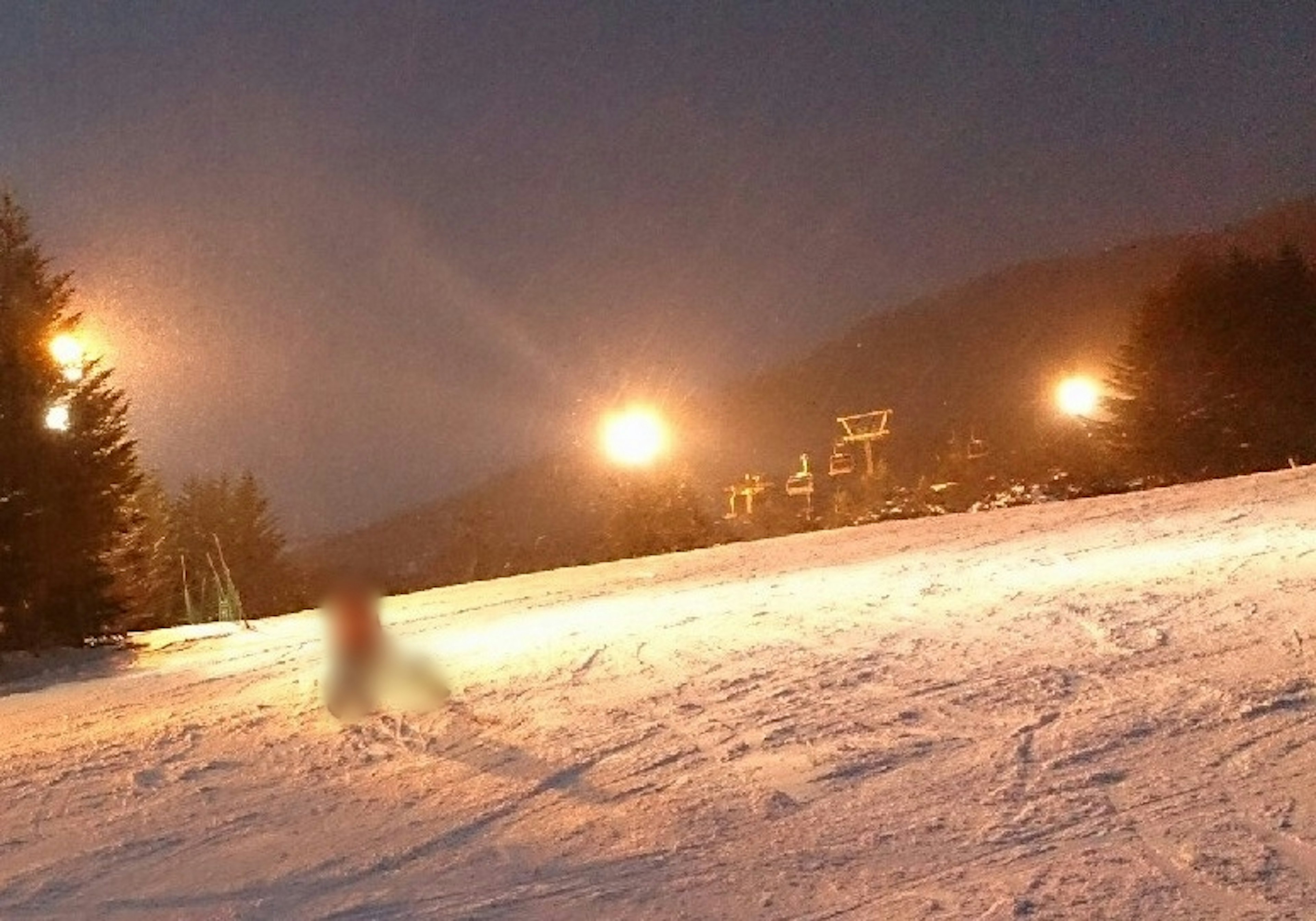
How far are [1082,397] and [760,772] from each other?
33.7 meters

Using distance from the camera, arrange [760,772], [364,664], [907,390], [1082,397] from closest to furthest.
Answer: [760,772]
[364,664]
[1082,397]
[907,390]

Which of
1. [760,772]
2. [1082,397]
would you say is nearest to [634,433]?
[1082,397]

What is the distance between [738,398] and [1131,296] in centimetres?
2080

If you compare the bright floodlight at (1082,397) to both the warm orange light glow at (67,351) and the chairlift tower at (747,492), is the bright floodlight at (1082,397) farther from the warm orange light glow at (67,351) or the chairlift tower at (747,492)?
the warm orange light glow at (67,351)

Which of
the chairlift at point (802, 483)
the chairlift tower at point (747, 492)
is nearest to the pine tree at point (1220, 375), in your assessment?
the chairlift at point (802, 483)

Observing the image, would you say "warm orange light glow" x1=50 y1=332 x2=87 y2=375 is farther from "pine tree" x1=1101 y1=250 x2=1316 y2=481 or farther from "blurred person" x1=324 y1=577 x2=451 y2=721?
"pine tree" x1=1101 y1=250 x2=1316 y2=481

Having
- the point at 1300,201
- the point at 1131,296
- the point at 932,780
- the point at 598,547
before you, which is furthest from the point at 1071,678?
the point at 1300,201

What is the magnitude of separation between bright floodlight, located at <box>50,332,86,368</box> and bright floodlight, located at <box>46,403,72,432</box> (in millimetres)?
643

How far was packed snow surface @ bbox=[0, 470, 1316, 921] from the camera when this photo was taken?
512cm

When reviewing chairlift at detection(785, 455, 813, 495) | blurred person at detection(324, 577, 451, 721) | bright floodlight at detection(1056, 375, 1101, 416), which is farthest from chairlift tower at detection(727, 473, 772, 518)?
blurred person at detection(324, 577, 451, 721)

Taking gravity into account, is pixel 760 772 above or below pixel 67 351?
below

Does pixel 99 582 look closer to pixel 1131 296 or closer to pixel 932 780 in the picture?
pixel 932 780

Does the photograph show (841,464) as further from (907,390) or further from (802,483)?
(907,390)

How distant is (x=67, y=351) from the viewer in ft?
68.0
